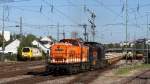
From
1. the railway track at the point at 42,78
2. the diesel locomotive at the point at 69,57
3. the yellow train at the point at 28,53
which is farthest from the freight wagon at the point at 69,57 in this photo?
→ the yellow train at the point at 28,53

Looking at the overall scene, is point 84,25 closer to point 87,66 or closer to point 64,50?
point 87,66

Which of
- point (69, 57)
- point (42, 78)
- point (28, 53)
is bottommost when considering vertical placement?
point (42, 78)

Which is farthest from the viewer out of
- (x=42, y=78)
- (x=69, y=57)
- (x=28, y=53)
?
(x=28, y=53)

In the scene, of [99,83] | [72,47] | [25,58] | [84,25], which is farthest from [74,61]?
[25,58]

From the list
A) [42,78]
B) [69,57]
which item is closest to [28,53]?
[69,57]

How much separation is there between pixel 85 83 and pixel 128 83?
2.69m

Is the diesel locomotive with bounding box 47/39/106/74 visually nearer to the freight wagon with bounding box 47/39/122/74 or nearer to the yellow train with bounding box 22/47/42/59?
the freight wagon with bounding box 47/39/122/74

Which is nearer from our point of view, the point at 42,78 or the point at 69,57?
the point at 42,78

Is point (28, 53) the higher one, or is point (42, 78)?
point (28, 53)

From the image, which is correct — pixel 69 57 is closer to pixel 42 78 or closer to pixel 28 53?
pixel 42 78

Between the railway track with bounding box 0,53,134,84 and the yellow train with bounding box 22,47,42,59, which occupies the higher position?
the yellow train with bounding box 22,47,42,59

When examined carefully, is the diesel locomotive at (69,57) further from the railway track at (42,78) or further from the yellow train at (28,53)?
the yellow train at (28,53)

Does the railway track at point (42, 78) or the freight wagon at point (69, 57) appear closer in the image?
the railway track at point (42, 78)

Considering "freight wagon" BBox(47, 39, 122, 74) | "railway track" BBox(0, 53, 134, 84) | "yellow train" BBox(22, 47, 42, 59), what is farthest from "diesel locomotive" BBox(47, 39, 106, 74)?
"yellow train" BBox(22, 47, 42, 59)
